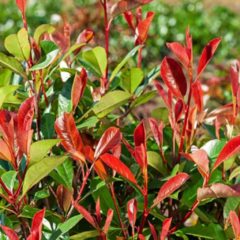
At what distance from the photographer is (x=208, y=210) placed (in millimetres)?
1703

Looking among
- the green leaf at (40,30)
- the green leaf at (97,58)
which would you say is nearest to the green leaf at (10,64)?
the green leaf at (40,30)

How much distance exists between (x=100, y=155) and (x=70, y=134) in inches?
3.4

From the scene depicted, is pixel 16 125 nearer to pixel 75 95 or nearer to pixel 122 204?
pixel 75 95

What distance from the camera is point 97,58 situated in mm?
1600

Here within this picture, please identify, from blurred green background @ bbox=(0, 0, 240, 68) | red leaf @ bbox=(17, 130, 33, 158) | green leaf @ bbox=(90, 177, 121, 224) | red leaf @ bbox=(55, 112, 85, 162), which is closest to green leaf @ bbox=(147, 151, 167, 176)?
green leaf @ bbox=(90, 177, 121, 224)

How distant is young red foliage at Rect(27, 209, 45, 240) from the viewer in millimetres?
1166

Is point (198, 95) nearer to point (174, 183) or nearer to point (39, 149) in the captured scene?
point (174, 183)

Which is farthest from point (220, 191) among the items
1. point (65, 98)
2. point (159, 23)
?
point (159, 23)

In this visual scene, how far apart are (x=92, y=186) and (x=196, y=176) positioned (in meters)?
0.32

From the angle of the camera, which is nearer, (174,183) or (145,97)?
(174,183)

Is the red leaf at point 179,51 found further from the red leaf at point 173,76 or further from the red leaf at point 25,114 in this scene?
the red leaf at point 25,114

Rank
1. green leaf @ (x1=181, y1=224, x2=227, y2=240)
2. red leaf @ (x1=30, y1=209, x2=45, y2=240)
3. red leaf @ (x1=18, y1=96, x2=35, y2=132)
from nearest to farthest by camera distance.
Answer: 1. red leaf @ (x1=30, y1=209, x2=45, y2=240)
2. red leaf @ (x1=18, y1=96, x2=35, y2=132)
3. green leaf @ (x1=181, y1=224, x2=227, y2=240)

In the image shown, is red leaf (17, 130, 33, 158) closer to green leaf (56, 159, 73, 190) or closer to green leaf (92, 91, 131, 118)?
green leaf (56, 159, 73, 190)

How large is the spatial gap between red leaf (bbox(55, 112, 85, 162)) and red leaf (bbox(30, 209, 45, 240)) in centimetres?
16
